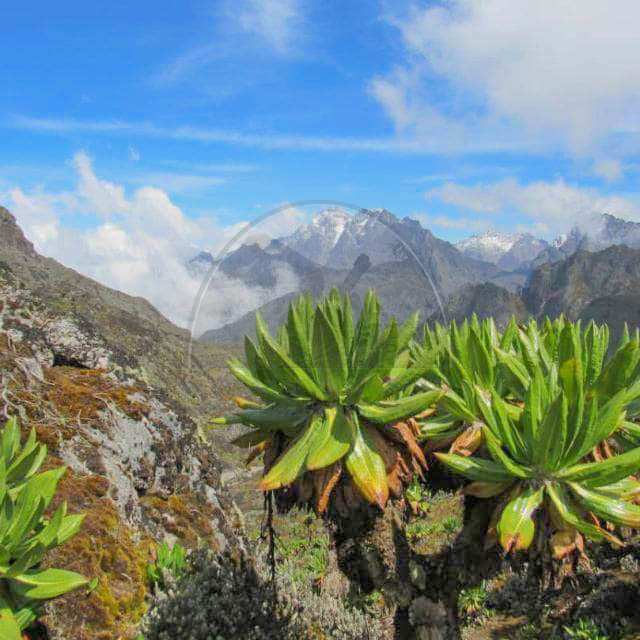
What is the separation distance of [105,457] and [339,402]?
11.3 feet

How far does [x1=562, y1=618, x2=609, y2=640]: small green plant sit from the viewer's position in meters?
5.34

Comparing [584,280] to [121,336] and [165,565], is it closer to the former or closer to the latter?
[121,336]

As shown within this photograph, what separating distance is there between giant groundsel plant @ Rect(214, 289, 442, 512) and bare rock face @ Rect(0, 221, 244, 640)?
2.09 m

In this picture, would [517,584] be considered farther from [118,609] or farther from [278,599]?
[118,609]

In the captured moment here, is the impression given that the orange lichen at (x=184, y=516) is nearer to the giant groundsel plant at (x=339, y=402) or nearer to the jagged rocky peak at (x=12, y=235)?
the giant groundsel plant at (x=339, y=402)

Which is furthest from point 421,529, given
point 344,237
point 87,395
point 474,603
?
point 344,237

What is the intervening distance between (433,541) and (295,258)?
593 centimetres

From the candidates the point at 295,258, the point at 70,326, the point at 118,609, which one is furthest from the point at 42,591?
the point at 70,326

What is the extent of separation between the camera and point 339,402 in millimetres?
2906

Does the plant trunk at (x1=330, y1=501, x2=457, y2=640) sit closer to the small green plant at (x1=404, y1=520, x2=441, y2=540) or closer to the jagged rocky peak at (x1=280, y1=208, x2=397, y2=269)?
the jagged rocky peak at (x1=280, y1=208, x2=397, y2=269)

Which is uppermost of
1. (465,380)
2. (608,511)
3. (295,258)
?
(295,258)

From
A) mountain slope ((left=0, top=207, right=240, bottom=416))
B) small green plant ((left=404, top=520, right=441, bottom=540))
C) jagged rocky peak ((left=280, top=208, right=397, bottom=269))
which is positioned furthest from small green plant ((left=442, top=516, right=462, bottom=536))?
jagged rocky peak ((left=280, top=208, right=397, bottom=269))

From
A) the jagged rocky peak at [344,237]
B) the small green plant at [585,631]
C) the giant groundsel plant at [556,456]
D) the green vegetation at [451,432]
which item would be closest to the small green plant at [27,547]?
the green vegetation at [451,432]

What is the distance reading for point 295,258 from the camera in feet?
15.6
